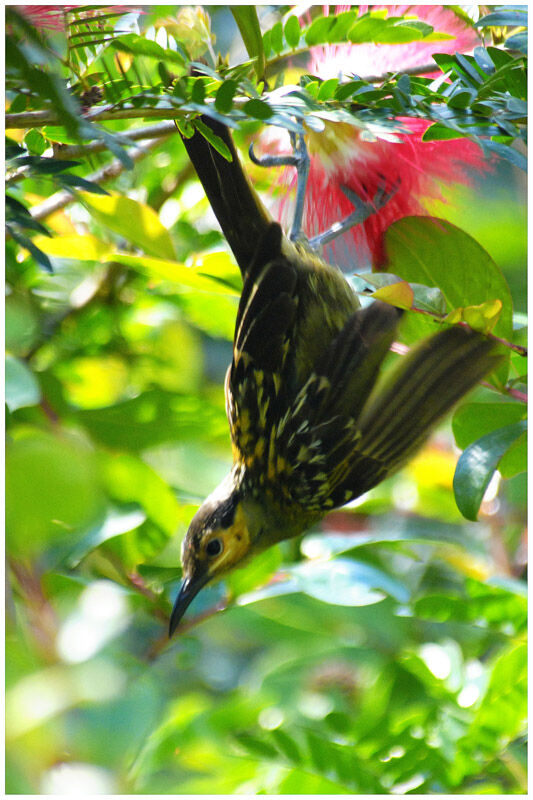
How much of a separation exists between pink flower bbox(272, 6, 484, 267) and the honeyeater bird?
8 centimetres

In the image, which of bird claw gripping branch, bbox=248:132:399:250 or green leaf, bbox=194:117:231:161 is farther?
bird claw gripping branch, bbox=248:132:399:250

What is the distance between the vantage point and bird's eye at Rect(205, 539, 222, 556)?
1.13 m

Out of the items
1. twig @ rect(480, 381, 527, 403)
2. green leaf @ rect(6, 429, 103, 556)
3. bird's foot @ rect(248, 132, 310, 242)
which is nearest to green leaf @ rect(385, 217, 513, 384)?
twig @ rect(480, 381, 527, 403)

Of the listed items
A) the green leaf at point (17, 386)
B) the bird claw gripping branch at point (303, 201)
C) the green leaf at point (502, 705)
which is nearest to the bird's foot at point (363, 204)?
the bird claw gripping branch at point (303, 201)

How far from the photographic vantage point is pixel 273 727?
1301 mm

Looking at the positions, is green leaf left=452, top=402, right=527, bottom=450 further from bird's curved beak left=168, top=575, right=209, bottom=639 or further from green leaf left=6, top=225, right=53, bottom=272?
green leaf left=6, top=225, right=53, bottom=272

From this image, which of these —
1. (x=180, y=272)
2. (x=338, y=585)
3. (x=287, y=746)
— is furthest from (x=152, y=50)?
(x=287, y=746)

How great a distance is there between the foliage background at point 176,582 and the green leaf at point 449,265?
9 cm

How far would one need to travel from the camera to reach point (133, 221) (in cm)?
115

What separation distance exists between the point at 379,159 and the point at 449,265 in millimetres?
152

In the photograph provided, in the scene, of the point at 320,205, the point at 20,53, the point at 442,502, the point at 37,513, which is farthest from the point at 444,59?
the point at 442,502

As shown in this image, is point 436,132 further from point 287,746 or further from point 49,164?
point 287,746

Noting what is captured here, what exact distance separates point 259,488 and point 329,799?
443 mm

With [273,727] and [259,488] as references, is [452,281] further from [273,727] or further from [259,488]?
[273,727]
